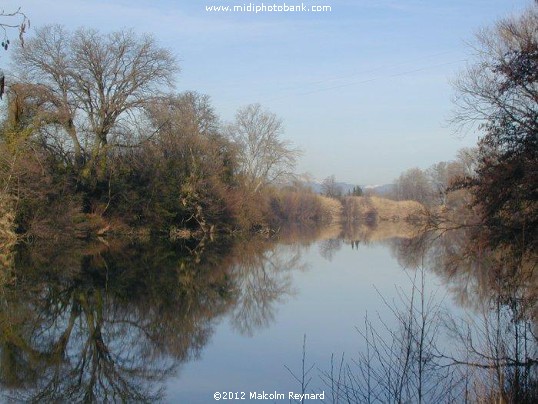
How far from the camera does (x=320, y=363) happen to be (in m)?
8.52

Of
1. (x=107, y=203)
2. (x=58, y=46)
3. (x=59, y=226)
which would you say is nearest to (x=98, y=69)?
(x=58, y=46)

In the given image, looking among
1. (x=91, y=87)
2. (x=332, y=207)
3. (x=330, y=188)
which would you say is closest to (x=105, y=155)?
(x=91, y=87)

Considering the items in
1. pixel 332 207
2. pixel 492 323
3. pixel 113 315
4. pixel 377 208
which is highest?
pixel 332 207

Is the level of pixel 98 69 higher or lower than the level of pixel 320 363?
higher

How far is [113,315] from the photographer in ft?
37.3

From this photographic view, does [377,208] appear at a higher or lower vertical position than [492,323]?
higher

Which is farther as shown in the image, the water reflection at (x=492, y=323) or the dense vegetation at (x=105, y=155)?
the dense vegetation at (x=105, y=155)

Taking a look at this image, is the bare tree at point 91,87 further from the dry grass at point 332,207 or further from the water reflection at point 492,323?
the dry grass at point 332,207

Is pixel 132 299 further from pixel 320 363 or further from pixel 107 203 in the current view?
pixel 107 203

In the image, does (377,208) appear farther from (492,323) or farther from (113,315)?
(492,323)

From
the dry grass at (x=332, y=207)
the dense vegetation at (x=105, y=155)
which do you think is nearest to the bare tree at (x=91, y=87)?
the dense vegetation at (x=105, y=155)

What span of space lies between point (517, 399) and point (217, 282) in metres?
12.2

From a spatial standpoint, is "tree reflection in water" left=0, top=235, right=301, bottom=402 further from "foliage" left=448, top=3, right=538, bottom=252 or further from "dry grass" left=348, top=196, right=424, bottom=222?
"dry grass" left=348, top=196, right=424, bottom=222

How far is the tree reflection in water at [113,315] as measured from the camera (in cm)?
761
